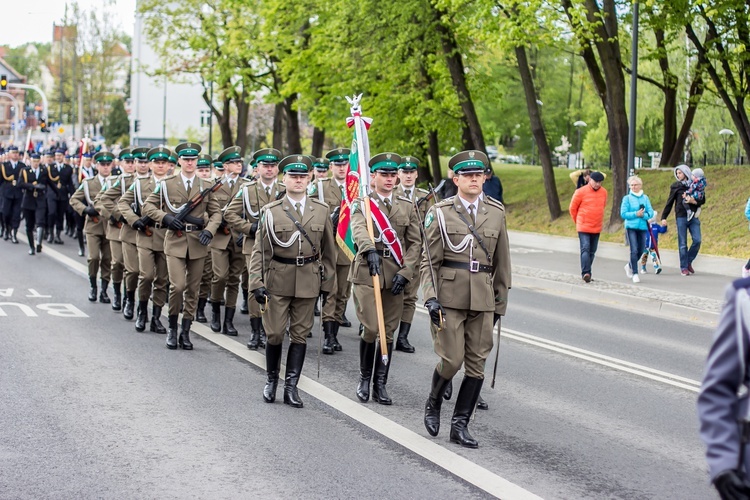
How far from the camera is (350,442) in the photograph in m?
7.58

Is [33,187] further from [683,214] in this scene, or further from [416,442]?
[416,442]

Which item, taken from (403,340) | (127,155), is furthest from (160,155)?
(403,340)

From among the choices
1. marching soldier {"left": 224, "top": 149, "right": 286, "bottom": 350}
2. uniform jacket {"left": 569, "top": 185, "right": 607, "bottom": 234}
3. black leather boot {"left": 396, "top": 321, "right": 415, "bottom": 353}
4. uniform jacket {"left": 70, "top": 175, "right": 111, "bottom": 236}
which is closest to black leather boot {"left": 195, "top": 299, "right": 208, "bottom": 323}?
marching soldier {"left": 224, "top": 149, "right": 286, "bottom": 350}

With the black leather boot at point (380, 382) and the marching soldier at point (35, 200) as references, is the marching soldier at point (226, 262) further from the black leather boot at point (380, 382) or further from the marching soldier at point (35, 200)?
the marching soldier at point (35, 200)

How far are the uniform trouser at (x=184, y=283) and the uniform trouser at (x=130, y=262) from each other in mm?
1552

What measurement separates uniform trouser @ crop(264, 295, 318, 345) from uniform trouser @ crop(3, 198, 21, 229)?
18256 millimetres

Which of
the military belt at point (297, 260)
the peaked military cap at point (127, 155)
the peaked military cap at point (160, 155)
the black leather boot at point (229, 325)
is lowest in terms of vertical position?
the black leather boot at point (229, 325)

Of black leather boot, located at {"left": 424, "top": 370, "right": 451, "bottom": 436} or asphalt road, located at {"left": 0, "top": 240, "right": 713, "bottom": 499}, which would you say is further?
black leather boot, located at {"left": 424, "top": 370, "right": 451, "bottom": 436}

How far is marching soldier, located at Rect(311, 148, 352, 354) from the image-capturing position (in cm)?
1166

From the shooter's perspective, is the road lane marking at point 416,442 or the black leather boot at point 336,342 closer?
the road lane marking at point 416,442

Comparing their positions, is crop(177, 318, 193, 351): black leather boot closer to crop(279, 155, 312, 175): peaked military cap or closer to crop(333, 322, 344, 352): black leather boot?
crop(333, 322, 344, 352): black leather boot

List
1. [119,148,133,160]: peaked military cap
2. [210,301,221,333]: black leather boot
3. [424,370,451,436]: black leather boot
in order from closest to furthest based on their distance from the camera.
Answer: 1. [424,370,451,436]: black leather boot
2. [210,301,221,333]: black leather boot
3. [119,148,133,160]: peaked military cap

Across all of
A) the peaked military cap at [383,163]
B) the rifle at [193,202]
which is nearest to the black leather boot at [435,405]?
the peaked military cap at [383,163]

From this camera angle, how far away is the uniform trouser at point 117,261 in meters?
14.5
